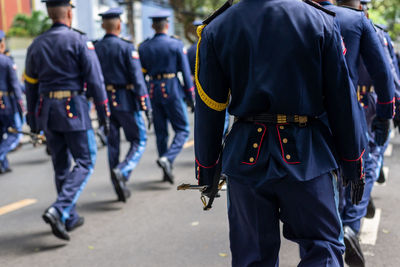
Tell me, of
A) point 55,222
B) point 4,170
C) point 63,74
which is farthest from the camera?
point 4,170

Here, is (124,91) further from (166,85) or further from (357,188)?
(357,188)

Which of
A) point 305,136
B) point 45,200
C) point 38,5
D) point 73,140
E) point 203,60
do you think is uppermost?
point 203,60

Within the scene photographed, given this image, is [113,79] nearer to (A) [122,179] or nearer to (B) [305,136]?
(A) [122,179]

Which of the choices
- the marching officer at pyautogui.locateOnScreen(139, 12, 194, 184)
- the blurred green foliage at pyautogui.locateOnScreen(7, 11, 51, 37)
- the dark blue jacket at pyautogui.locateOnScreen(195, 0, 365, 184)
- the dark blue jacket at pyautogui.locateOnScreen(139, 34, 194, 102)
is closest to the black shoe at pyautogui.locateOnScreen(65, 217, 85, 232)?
the marching officer at pyautogui.locateOnScreen(139, 12, 194, 184)

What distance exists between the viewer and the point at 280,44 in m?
2.33

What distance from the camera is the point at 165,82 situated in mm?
6812

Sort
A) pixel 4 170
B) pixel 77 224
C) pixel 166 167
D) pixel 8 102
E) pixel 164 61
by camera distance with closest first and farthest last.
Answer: pixel 77 224, pixel 166 167, pixel 164 61, pixel 4 170, pixel 8 102

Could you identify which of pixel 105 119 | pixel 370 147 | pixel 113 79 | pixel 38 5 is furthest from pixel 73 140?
pixel 38 5

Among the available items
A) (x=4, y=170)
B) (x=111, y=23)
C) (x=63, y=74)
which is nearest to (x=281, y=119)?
(x=63, y=74)

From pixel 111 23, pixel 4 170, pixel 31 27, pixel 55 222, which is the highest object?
pixel 111 23

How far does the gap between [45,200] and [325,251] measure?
4.36 metres

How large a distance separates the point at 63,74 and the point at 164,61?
87.4 inches

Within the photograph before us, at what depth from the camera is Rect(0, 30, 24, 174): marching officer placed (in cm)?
779

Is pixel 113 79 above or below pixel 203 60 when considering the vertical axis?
below
